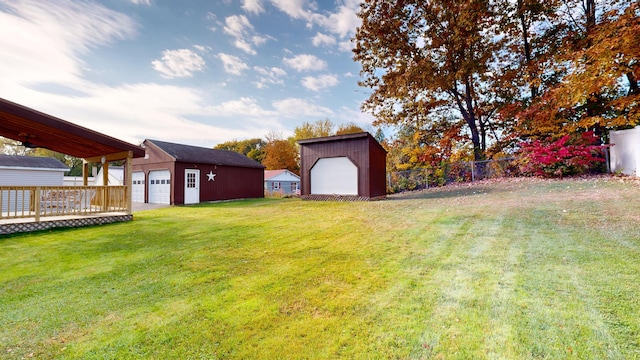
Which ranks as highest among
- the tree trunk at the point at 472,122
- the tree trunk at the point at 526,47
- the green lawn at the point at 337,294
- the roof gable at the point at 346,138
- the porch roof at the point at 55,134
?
the tree trunk at the point at 526,47

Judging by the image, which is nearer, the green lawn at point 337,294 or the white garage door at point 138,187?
the green lawn at point 337,294

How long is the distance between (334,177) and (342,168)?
62cm

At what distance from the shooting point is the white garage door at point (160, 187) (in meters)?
14.0

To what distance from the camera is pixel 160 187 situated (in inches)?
567

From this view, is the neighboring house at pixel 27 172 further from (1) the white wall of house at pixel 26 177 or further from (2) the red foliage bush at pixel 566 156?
(2) the red foliage bush at pixel 566 156

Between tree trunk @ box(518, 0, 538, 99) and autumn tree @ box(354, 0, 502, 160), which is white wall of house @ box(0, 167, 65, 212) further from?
tree trunk @ box(518, 0, 538, 99)

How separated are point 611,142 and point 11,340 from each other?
57.8 feet

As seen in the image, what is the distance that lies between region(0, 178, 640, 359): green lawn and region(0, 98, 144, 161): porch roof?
2959mm

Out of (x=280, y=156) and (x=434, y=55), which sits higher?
(x=434, y=55)

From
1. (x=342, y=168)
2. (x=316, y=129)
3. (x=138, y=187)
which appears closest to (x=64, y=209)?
(x=138, y=187)

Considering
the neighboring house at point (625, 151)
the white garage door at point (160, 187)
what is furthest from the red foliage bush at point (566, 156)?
the white garage door at point (160, 187)

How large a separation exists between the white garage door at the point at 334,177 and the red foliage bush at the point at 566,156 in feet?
28.0

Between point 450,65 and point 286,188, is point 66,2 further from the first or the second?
point 286,188

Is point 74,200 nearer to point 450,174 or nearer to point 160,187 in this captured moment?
point 160,187
